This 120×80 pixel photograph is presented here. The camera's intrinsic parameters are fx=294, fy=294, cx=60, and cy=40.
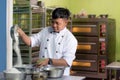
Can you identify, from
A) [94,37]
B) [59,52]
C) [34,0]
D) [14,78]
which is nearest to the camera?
[14,78]

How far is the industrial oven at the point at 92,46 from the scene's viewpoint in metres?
5.40

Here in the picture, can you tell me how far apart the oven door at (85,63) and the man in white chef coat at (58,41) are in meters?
2.39

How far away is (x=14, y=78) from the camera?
7.73 feet

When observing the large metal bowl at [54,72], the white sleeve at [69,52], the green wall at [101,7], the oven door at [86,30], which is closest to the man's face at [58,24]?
the white sleeve at [69,52]

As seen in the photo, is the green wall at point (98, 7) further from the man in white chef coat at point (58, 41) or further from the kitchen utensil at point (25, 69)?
the kitchen utensil at point (25, 69)

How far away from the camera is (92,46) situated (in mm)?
5449

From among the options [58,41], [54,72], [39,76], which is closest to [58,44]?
[58,41]

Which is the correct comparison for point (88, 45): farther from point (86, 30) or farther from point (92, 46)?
point (86, 30)

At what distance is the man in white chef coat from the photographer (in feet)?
9.56

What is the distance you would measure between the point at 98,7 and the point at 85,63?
1.40m

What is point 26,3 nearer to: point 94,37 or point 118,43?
point 94,37

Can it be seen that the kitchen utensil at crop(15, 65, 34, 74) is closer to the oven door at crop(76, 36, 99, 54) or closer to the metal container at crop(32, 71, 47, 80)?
the metal container at crop(32, 71, 47, 80)

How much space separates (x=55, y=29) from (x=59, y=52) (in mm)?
239

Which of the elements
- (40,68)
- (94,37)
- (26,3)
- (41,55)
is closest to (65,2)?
(94,37)
